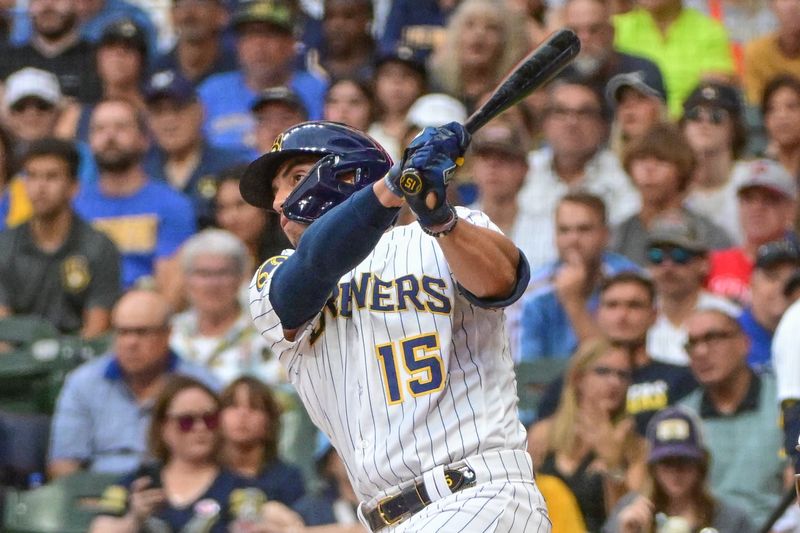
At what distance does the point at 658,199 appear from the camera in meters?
7.36

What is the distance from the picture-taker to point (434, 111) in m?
7.95

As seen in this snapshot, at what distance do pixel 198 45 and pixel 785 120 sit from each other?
347cm

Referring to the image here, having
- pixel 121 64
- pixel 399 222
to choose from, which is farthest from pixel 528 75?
pixel 121 64

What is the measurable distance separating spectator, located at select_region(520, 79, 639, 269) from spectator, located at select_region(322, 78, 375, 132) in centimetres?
90

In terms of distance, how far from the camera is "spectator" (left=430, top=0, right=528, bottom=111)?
8.23 meters

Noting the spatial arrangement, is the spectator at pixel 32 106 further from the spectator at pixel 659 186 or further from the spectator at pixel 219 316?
the spectator at pixel 659 186

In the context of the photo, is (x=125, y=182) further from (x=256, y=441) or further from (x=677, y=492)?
(x=677, y=492)

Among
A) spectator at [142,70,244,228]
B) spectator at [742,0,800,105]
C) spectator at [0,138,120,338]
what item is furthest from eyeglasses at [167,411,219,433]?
spectator at [742,0,800,105]

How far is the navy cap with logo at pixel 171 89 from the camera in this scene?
8.49 meters

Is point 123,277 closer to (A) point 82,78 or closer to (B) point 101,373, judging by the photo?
(B) point 101,373

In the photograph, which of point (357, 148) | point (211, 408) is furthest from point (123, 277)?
point (357, 148)

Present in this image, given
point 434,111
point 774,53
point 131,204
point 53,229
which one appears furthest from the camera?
point 774,53

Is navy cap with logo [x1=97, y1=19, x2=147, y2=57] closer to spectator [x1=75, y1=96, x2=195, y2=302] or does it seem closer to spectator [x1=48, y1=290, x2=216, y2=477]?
spectator [x1=75, y1=96, x2=195, y2=302]

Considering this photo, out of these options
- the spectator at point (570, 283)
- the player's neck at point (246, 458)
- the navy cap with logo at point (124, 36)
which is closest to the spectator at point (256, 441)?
the player's neck at point (246, 458)
